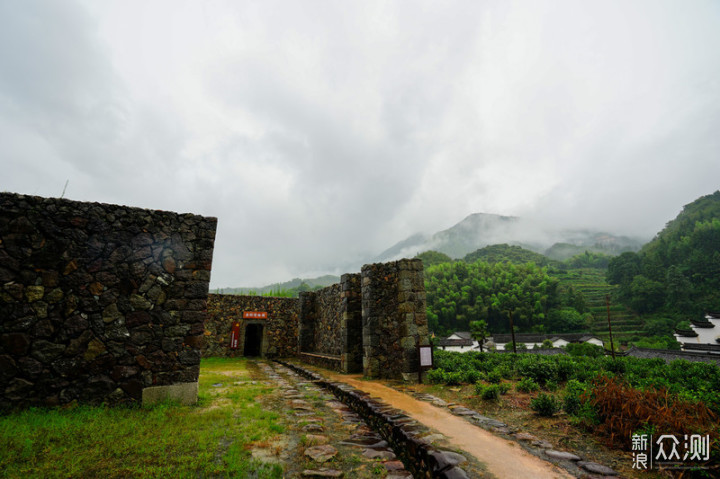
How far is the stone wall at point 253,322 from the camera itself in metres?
17.3

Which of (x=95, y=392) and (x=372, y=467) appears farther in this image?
(x=95, y=392)

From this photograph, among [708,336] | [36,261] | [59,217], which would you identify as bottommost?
[708,336]

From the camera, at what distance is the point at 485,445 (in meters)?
4.22

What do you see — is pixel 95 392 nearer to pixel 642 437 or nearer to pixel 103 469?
pixel 103 469

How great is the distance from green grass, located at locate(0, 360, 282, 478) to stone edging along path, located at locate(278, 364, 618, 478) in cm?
179

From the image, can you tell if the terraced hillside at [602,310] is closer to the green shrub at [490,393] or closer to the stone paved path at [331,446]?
the green shrub at [490,393]

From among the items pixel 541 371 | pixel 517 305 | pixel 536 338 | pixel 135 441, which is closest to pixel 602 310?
pixel 517 305

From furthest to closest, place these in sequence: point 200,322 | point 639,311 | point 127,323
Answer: point 639,311
point 200,322
point 127,323

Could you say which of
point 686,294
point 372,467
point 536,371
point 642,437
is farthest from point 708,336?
point 372,467

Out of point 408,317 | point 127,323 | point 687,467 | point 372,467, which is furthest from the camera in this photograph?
point 408,317

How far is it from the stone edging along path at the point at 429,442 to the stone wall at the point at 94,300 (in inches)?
142

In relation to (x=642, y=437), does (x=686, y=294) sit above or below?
above

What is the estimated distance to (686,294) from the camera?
63.5 metres

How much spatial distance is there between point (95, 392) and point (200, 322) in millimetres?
1890
